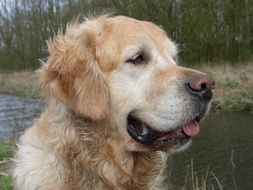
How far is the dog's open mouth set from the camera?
3.91 m

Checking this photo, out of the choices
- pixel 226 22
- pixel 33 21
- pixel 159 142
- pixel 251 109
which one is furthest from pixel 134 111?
pixel 33 21

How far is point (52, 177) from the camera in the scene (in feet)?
12.5

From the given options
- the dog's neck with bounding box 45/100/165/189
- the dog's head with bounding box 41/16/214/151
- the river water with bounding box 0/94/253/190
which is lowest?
the river water with bounding box 0/94/253/190

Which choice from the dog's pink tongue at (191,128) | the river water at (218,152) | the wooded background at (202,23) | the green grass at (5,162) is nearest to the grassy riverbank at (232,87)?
the wooded background at (202,23)

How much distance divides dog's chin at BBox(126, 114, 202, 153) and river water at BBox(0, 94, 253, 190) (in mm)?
4423

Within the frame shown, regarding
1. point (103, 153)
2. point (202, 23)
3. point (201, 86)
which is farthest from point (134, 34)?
point (202, 23)

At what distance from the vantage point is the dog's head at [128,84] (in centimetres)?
376

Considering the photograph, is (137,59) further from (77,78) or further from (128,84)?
(77,78)

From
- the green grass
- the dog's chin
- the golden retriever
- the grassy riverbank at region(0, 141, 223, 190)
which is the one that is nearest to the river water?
the grassy riverbank at region(0, 141, 223, 190)

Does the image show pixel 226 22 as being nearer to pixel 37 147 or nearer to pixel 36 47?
pixel 36 47

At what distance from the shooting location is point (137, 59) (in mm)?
3980

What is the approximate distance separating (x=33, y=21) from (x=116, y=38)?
1359 inches

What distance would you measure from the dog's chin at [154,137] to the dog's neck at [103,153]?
10cm

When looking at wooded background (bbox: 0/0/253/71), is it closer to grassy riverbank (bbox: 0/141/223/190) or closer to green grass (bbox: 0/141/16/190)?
grassy riverbank (bbox: 0/141/223/190)
